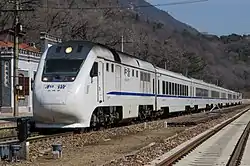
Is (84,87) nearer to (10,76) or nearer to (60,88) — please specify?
(60,88)

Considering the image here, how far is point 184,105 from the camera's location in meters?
46.6

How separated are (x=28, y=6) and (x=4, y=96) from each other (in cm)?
936

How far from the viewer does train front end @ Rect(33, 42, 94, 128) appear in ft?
66.4

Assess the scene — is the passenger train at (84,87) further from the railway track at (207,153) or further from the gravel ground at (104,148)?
the railway track at (207,153)

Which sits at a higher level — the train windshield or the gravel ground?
the train windshield

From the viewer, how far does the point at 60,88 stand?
2036 centimetres

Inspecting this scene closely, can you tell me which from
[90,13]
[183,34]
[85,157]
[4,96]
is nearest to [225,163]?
[85,157]

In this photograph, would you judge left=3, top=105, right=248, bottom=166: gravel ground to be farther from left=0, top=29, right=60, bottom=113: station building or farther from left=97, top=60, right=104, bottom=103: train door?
left=0, top=29, right=60, bottom=113: station building

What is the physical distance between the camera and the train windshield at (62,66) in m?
21.0

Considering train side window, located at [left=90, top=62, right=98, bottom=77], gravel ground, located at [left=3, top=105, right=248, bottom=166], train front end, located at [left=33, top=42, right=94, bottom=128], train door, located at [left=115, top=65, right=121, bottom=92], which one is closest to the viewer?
gravel ground, located at [left=3, top=105, right=248, bottom=166]

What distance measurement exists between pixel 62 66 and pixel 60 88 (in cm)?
123

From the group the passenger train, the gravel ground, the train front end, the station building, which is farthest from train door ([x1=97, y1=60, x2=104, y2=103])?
the station building

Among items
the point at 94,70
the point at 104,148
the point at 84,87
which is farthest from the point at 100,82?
the point at 104,148

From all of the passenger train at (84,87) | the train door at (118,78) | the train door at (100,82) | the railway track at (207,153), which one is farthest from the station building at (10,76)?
the railway track at (207,153)
